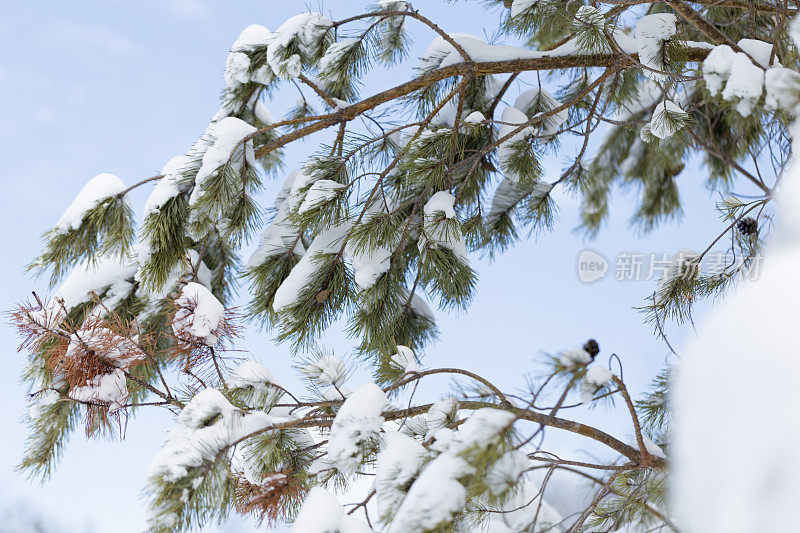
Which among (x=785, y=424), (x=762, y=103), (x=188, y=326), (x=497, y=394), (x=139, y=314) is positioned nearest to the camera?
(x=785, y=424)

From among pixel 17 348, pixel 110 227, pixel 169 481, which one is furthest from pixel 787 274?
pixel 110 227

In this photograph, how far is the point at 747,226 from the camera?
1417mm

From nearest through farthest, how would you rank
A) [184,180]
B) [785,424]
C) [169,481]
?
[785,424] → [169,481] → [184,180]

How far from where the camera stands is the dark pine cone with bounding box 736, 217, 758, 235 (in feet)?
4.61

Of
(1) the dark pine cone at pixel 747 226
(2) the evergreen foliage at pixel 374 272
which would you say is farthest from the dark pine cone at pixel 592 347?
(1) the dark pine cone at pixel 747 226

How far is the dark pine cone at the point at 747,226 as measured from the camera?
1.41 m

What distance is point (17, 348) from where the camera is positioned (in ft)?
4.18

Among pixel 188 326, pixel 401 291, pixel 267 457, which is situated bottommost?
pixel 267 457

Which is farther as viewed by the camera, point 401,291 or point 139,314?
point 139,314

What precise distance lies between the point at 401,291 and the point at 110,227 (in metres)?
0.77

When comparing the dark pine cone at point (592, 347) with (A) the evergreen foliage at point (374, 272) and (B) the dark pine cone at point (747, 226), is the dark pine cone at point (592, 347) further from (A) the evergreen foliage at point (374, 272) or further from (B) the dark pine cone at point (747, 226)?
(B) the dark pine cone at point (747, 226)

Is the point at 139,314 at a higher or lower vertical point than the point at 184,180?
lower

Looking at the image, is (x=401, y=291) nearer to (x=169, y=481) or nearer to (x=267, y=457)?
(x=267, y=457)

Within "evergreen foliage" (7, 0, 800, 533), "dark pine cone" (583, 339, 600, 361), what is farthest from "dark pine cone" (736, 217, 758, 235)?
"dark pine cone" (583, 339, 600, 361)
